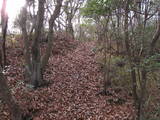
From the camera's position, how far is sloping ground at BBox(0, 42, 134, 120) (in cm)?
621

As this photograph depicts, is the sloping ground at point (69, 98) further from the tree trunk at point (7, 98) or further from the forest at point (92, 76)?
the tree trunk at point (7, 98)

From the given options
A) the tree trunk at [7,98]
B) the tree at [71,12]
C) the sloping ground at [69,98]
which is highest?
the tree at [71,12]

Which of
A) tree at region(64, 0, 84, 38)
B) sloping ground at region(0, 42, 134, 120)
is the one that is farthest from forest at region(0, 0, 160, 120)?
tree at region(64, 0, 84, 38)

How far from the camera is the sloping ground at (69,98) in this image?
6211 mm

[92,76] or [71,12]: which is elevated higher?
[71,12]

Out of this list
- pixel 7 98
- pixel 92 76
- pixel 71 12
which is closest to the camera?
pixel 7 98

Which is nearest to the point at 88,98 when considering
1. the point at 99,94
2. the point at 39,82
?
the point at 99,94

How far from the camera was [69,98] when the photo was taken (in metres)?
7.12

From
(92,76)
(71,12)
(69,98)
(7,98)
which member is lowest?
(69,98)

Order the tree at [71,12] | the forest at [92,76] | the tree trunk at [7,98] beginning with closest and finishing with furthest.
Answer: the tree trunk at [7,98] < the forest at [92,76] < the tree at [71,12]

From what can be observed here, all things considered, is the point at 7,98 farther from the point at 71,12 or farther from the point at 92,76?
the point at 71,12

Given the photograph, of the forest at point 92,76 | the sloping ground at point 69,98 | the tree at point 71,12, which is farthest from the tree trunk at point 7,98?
the tree at point 71,12

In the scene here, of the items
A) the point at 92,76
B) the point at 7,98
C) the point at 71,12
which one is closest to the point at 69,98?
the point at 92,76

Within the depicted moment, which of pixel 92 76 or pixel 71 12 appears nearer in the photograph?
pixel 92 76
